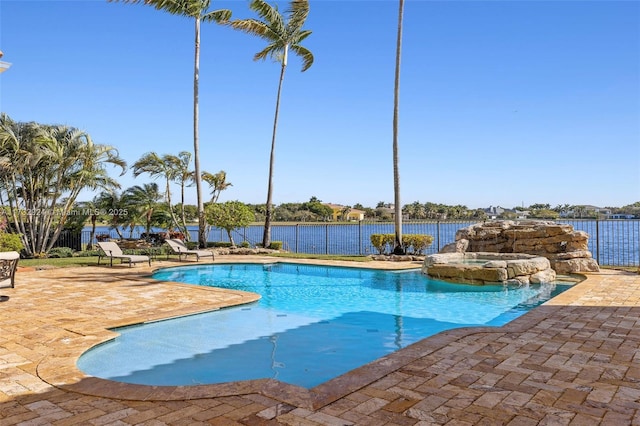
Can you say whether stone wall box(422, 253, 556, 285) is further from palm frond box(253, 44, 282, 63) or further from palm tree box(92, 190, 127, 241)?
palm tree box(92, 190, 127, 241)

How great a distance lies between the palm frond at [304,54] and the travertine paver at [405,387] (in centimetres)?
1596

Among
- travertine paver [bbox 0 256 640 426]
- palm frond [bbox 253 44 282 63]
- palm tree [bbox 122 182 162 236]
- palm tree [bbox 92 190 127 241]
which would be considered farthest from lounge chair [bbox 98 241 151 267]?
palm frond [bbox 253 44 282 63]

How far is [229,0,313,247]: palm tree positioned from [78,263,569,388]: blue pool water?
342 inches

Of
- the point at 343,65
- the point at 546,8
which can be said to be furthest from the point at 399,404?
the point at 343,65

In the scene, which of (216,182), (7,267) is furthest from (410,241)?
(7,267)

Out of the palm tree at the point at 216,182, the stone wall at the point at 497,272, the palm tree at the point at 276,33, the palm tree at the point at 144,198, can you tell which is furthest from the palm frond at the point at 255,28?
the stone wall at the point at 497,272

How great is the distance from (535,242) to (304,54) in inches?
503

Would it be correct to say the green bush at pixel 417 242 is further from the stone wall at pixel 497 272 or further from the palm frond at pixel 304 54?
the palm frond at pixel 304 54

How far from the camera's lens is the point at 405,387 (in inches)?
133

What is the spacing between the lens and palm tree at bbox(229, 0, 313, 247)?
57.8ft

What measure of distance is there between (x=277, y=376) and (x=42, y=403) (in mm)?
2106

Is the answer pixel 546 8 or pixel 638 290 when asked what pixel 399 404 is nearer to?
pixel 638 290

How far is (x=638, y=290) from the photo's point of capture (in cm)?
815

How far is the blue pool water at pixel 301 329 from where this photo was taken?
4621mm
